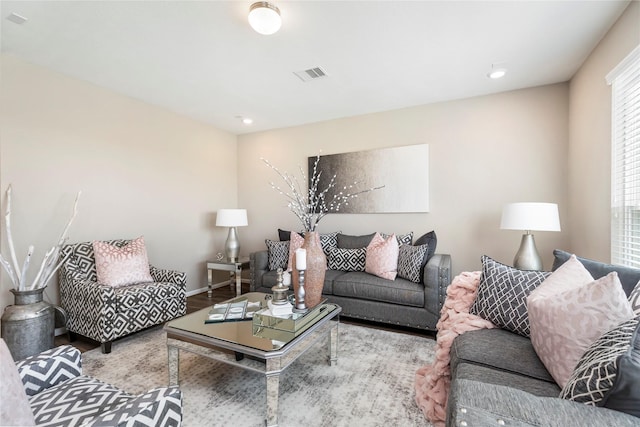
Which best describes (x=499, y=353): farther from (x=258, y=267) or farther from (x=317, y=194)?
(x=317, y=194)

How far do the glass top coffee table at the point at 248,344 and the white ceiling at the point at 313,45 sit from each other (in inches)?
80.9

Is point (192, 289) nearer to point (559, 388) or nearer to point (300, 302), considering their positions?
point (300, 302)

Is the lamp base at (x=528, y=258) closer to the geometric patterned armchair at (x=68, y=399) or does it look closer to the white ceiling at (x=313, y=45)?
the white ceiling at (x=313, y=45)

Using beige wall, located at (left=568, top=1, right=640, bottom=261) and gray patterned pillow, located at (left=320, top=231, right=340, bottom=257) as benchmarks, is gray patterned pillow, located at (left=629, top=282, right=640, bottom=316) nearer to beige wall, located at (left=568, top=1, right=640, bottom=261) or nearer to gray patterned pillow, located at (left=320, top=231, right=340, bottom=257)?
beige wall, located at (left=568, top=1, right=640, bottom=261)

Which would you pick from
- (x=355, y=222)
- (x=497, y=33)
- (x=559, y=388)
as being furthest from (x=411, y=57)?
(x=559, y=388)

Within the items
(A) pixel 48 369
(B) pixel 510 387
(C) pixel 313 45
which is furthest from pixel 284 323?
(C) pixel 313 45

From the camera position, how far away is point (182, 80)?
282cm

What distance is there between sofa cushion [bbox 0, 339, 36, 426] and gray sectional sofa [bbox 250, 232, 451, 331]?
2477 mm

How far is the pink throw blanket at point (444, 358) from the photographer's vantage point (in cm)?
154

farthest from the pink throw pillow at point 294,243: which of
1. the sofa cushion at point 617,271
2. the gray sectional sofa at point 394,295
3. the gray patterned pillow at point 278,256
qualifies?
the sofa cushion at point 617,271

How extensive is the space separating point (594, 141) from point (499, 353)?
2096mm

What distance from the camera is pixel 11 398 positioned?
65 cm

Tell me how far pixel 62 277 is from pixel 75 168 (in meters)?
1.06

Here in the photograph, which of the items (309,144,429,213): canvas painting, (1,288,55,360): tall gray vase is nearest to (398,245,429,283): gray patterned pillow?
(309,144,429,213): canvas painting
